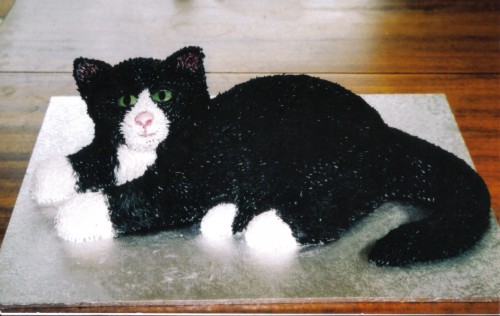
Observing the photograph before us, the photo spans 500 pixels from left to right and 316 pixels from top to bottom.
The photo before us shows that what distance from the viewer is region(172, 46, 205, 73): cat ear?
0.85 meters

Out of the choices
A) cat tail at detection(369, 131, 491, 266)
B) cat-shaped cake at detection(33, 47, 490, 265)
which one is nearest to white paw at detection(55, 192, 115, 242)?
cat-shaped cake at detection(33, 47, 490, 265)

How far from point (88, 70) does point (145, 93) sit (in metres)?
0.08

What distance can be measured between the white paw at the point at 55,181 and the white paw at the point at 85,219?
Answer: 1.8 inches

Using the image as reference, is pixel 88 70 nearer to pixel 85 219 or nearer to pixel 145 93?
pixel 145 93

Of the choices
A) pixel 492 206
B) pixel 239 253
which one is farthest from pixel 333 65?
pixel 239 253

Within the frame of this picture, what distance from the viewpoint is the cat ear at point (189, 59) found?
846 mm

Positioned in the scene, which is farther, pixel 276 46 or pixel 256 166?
pixel 276 46

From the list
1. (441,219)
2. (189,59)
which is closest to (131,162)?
(189,59)

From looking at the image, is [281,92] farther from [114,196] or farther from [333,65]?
[333,65]

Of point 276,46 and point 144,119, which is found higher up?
point 144,119

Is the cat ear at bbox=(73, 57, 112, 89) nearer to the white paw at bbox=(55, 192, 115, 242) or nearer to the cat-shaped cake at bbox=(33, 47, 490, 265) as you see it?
the cat-shaped cake at bbox=(33, 47, 490, 265)

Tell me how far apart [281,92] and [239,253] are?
22 centimetres

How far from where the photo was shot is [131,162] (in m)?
0.90

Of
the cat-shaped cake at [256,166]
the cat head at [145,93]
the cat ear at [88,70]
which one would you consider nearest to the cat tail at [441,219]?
the cat-shaped cake at [256,166]
